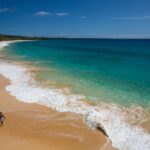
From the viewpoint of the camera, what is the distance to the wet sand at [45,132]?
34.2ft

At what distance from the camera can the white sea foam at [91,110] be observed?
36.0 feet

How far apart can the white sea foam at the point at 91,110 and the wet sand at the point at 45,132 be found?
0.63 m

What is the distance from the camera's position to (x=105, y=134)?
1149cm

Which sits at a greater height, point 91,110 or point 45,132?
point 91,110

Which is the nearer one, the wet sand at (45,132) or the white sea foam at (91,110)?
the wet sand at (45,132)

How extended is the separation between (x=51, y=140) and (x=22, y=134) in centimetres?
150

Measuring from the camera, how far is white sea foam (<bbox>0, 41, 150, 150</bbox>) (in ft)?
36.0

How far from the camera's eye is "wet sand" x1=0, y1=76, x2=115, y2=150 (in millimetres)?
10422

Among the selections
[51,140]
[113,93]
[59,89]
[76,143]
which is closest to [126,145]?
[76,143]

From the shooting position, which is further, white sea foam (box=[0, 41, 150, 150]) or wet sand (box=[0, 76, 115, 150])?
white sea foam (box=[0, 41, 150, 150])

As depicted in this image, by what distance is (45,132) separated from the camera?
1172 cm

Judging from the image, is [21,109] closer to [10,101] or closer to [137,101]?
[10,101]

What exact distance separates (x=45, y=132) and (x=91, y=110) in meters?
3.93

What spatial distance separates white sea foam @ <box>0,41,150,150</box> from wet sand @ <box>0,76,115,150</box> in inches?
25.0
